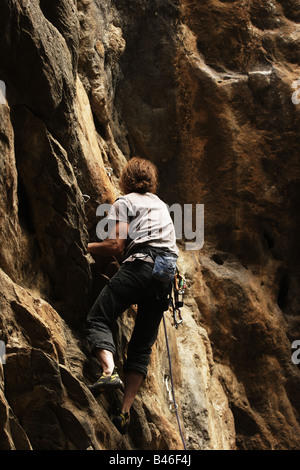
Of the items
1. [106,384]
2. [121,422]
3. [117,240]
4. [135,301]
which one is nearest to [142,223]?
[117,240]

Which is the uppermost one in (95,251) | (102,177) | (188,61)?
(188,61)

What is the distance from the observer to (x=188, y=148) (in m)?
8.88

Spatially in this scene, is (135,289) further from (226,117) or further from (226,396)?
(226,117)

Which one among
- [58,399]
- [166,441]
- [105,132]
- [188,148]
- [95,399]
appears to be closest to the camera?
[58,399]

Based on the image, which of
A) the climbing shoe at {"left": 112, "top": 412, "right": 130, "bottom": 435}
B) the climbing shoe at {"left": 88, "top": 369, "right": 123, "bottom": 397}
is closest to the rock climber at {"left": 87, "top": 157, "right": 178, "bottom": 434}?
the climbing shoe at {"left": 112, "top": 412, "right": 130, "bottom": 435}

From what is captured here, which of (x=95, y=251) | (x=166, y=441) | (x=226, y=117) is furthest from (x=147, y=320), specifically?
(x=226, y=117)

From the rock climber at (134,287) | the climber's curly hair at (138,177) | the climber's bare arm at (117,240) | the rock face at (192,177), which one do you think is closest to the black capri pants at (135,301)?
the rock climber at (134,287)

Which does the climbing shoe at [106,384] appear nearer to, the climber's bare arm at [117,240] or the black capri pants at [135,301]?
the black capri pants at [135,301]

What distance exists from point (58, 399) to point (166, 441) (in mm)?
1645

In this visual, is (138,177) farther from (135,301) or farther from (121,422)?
(121,422)

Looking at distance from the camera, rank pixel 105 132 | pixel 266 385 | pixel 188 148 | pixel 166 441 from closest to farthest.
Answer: pixel 166 441 → pixel 105 132 → pixel 266 385 → pixel 188 148

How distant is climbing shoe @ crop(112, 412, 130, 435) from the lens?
16.7 ft

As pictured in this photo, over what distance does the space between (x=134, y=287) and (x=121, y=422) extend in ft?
3.30

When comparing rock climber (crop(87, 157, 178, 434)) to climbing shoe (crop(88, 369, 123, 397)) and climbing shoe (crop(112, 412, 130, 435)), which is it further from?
climbing shoe (crop(88, 369, 123, 397))
